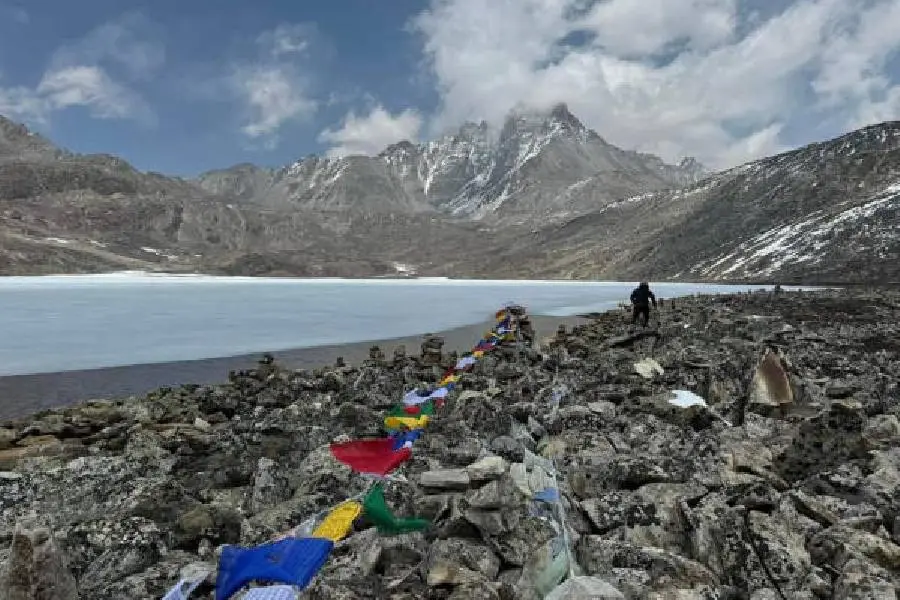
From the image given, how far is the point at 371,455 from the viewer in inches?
307

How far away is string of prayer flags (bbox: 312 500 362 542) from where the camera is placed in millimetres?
5188

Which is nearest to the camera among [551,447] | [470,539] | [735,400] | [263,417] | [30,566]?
[30,566]

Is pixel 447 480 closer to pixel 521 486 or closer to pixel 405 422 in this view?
pixel 521 486

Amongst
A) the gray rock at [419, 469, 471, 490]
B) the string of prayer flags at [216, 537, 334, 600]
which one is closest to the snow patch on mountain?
the gray rock at [419, 469, 471, 490]

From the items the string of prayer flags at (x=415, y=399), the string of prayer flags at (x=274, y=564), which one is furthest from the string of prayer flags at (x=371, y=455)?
the string of prayer flags at (x=415, y=399)

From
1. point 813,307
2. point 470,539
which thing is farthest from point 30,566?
point 813,307

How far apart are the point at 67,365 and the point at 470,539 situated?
77.5 ft

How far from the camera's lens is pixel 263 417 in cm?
1338

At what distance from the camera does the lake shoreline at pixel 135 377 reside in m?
18.1

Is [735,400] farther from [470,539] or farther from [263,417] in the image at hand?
[263,417]

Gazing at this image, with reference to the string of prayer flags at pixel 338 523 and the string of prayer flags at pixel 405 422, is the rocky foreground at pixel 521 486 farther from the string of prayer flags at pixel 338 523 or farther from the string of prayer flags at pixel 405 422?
the string of prayer flags at pixel 405 422

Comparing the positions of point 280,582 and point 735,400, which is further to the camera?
point 735,400

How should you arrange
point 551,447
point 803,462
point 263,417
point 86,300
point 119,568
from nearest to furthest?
1. point 119,568
2. point 803,462
3. point 551,447
4. point 263,417
5. point 86,300

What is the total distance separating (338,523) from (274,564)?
84 cm
